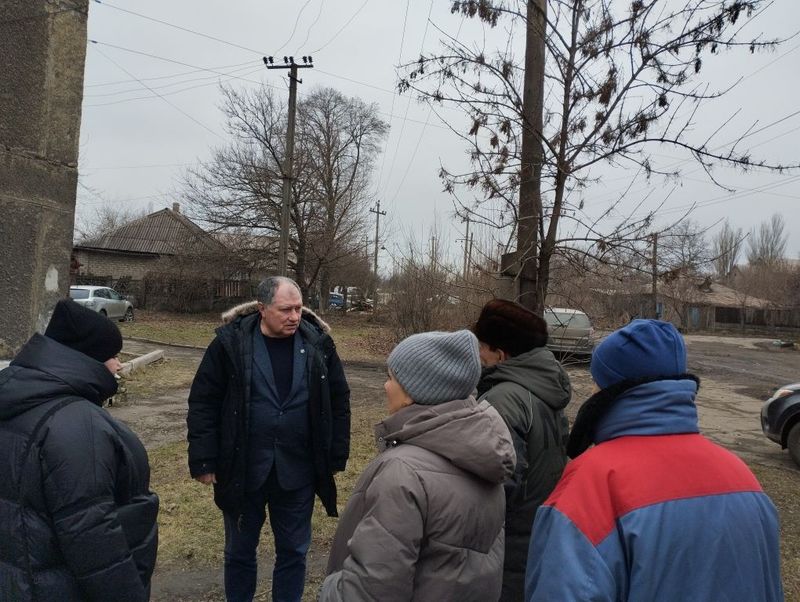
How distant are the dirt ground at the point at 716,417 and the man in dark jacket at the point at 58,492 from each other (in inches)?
68.3

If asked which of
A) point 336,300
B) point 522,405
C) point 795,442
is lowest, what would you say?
point 795,442

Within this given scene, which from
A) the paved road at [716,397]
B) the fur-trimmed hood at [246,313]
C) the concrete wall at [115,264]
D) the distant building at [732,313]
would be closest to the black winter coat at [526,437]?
the fur-trimmed hood at [246,313]

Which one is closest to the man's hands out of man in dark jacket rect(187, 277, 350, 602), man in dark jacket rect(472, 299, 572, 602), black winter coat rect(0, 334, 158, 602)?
man in dark jacket rect(187, 277, 350, 602)

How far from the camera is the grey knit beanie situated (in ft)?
5.59

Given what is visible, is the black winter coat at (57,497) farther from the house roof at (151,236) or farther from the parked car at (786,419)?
the house roof at (151,236)

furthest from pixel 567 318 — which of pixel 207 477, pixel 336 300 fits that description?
pixel 336 300

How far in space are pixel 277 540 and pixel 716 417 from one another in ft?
30.8

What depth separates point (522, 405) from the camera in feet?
7.62

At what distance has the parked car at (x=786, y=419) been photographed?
6844 mm

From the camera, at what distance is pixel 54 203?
153 inches

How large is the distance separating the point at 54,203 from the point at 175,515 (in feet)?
8.11

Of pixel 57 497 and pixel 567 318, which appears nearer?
pixel 57 497

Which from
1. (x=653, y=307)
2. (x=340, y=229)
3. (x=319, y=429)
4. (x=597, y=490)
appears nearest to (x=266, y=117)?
(x=340, y=229)

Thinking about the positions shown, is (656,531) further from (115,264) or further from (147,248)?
(147,248)
